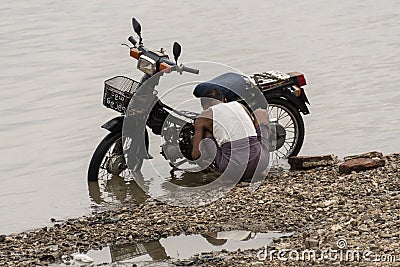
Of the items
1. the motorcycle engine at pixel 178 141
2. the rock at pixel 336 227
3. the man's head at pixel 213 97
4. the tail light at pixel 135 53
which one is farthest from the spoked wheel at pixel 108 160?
the rock at pixel 336 227

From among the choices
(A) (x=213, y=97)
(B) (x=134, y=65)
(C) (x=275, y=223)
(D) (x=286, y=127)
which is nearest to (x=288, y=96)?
(D) (x=286, y=127)

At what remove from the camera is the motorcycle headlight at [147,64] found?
29.3 feet

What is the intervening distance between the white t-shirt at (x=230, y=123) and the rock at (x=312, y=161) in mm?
797

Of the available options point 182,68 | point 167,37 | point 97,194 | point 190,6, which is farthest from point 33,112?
point 190,6

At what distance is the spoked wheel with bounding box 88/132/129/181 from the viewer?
916cm

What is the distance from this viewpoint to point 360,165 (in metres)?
8.79

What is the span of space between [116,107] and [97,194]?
941 millimetres

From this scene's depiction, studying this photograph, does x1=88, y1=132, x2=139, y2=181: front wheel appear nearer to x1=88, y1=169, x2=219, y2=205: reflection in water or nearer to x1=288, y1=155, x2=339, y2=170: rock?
x1=88, y1=169, x2=219, y2=205: reflection in water

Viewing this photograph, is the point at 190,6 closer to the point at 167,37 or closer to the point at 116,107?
the point at 167,37

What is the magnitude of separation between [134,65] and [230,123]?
23.1ft

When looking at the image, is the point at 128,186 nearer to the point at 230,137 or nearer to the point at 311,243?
the point at 230,137

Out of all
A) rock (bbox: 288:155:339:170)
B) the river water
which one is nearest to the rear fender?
rock (bbox: 288:155:339:170)

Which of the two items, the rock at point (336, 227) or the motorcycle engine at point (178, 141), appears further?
the motorcycle engine at point (178, 141)

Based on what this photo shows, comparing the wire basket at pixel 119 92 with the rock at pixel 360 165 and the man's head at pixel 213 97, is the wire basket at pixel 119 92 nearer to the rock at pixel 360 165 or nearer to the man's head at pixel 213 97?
the man's head at pixel 213 97
